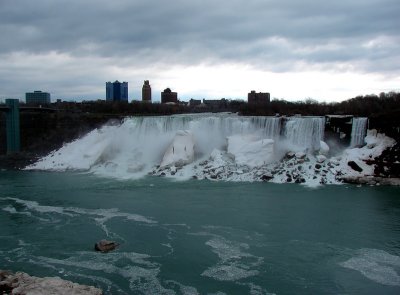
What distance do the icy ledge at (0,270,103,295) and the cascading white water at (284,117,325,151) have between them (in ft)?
77.0

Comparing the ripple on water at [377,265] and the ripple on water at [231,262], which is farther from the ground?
the ripple on water at [377,265]

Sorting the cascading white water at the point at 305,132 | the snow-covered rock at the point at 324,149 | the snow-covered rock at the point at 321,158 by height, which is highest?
the cascading white water at the point at 305,132

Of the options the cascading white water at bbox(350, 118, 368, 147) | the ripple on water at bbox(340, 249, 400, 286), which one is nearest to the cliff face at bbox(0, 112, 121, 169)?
the cascading white water at bbox(350, 118, 368, 147)

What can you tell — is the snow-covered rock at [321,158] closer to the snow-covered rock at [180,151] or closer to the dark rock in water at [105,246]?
the snow-covered rock at [180,151]

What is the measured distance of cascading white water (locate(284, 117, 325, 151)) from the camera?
32.4 m

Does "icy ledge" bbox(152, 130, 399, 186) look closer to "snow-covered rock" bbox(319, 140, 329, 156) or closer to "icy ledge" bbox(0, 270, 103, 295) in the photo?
"snow-covered rock" bbox(319, 140, 329, 156)

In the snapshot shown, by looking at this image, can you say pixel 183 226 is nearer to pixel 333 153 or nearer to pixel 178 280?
pixel 178 280

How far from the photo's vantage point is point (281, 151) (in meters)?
31.8

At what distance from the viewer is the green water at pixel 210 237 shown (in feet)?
39.9

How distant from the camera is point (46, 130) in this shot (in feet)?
139

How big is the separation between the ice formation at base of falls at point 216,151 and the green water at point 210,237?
11.2 ft

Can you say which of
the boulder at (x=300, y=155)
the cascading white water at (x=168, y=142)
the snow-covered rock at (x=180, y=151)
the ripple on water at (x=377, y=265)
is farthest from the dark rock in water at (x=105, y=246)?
the boulder at (x=300, y=155)

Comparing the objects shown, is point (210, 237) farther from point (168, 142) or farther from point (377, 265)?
point (168, 142)

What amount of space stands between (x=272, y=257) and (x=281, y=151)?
18520 mm
